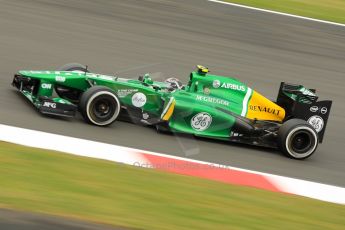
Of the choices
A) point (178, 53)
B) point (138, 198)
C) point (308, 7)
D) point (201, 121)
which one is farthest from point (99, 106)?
point (308, 7)

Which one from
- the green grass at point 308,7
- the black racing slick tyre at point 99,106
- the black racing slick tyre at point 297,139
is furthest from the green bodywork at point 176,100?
the green grass at point 308,7

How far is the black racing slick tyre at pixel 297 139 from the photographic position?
9422mm

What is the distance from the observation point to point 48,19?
13.4m

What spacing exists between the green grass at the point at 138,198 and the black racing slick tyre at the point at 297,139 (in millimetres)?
1900

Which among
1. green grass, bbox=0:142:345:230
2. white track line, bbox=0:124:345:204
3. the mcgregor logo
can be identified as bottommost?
white track line, bbox=0:124:345:204

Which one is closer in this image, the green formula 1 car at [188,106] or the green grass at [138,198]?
the green grass at [138,198]

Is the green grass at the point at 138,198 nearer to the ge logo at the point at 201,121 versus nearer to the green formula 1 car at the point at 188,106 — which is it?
the green formula 1 car at the point at 188,106

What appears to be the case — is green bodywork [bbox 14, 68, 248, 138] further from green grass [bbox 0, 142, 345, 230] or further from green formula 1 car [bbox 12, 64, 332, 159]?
green grass [bbox 0, 142, 345, 230]

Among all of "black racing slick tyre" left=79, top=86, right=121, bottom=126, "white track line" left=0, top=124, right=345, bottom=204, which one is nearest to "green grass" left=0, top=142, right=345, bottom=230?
"white track line" left=0, top=124, right=345, bottom=204

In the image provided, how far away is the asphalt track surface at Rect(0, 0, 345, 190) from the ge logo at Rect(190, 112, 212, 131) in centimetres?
21

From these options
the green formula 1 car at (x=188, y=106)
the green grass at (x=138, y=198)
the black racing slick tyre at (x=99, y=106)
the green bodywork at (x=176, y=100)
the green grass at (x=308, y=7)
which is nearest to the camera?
the green grass at (x=138, y=198)

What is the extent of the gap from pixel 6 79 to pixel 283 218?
5.04 m

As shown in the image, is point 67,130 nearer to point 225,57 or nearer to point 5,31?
point 5,31

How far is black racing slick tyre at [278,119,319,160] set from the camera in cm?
942
